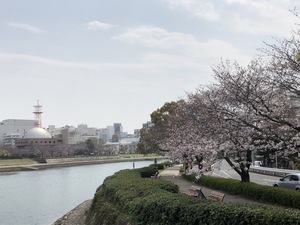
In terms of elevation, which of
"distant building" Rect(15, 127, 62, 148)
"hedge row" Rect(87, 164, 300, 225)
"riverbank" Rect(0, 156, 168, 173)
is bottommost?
"riverbank" Rect(0, 156, 168, 173)

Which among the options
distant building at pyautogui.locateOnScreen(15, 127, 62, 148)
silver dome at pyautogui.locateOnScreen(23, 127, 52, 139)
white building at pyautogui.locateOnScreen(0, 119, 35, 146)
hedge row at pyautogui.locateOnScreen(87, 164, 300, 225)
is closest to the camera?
hedge row at pyautogui.locateOnScreen(87, 164, 300, 225)

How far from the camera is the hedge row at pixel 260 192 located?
48.6 ft

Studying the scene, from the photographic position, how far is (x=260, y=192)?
17203 millimetres

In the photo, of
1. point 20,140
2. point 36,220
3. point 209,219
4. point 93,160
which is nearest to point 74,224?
point 36,220

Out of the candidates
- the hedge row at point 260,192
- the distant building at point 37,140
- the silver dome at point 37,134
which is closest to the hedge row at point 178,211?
the hedge row at point 260,192

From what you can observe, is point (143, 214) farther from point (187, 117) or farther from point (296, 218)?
point (187, 117)

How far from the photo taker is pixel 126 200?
1221 cm

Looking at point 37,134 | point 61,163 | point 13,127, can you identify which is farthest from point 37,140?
point 13,127

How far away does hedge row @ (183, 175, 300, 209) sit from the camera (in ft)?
48.6

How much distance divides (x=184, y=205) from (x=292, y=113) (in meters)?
6.65

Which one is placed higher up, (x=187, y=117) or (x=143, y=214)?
(x=187, y=117)

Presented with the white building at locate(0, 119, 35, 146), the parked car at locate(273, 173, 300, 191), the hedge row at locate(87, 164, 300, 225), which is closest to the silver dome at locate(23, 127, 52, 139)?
the white building at locate(0, 119, 35, 146)

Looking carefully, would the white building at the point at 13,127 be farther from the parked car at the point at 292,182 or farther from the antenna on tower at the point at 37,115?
the parked car at the point at 292,182

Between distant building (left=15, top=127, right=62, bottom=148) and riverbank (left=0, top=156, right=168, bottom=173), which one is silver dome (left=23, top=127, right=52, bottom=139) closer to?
distant building (left=15, top=127, right=62, bottom=148)
